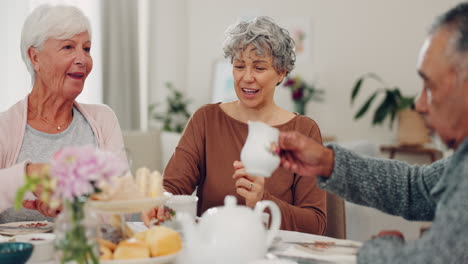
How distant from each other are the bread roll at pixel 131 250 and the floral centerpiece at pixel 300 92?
161 inches

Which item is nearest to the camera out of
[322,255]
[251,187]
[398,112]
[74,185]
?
[74,185]

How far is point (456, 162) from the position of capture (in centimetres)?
103

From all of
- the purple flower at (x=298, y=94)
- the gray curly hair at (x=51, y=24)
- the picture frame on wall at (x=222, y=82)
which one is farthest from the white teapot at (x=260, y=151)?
the picture frame on wall at (x=222, y=82)

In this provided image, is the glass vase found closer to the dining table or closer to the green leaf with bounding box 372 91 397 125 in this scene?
the dining table

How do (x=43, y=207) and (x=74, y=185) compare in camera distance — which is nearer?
(x=74, y=185)

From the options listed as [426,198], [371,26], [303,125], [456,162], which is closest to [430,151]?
[371,26]

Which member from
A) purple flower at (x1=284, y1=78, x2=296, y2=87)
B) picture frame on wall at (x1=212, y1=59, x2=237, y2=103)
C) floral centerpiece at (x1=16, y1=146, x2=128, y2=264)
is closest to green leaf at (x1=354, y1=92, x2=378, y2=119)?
purple flower at (x1=284, y1=78, x2=296, y2=87)

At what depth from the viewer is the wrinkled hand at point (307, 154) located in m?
1.27

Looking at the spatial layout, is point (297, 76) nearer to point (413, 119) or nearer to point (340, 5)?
point (340, 5)

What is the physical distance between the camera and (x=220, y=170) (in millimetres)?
1972

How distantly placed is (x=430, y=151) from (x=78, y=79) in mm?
3406

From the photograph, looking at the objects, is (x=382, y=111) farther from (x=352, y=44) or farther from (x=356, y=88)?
(x=352, y=44)

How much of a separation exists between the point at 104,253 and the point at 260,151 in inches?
16.3

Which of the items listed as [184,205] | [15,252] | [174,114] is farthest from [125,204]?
[174,114]
